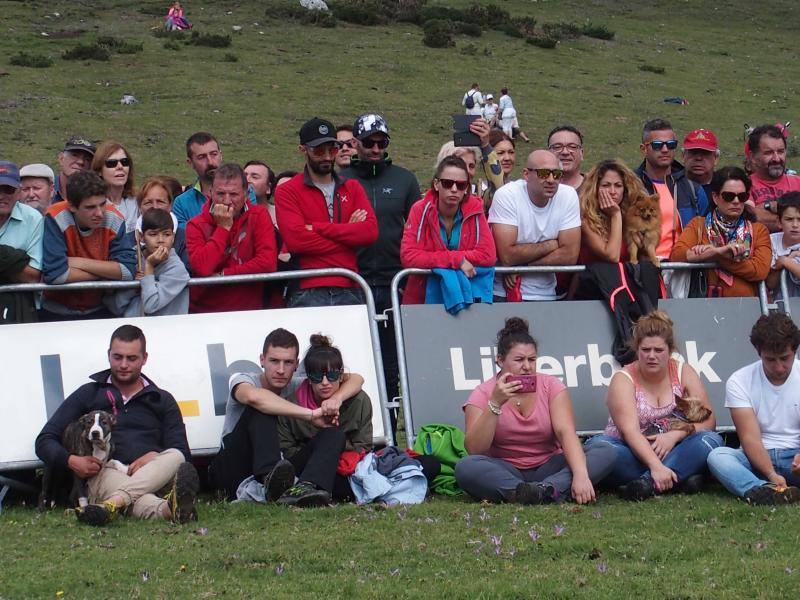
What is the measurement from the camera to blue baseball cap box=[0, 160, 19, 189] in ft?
30.9

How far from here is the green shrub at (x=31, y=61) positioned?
164ft

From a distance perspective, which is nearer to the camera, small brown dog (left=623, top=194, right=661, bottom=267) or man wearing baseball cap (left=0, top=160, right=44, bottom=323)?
man wearing baseball cap (left=0, top=160, right=44, bottom=323)

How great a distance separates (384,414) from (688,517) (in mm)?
2651

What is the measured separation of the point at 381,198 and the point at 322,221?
2.68ft

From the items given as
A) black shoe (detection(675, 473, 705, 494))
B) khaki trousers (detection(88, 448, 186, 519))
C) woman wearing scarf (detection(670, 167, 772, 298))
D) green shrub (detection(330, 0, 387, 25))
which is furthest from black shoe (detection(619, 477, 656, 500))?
green shrub (detection(330, 0, 387, 25))

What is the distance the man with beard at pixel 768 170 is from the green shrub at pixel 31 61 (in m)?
42.4

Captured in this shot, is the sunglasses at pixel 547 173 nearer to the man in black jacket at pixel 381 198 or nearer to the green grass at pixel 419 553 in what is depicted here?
the man in black jacket at pixel 381 198

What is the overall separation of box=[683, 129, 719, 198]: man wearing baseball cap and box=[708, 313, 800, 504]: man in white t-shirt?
2.79 metres

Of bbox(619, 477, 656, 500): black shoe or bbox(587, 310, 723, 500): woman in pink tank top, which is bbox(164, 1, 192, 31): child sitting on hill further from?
bbox(619, 477, 656, 500): black shoe

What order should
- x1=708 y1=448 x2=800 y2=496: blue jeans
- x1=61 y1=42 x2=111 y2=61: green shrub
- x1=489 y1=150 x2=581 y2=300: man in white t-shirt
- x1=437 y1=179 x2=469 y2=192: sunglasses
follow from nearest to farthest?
x1=708 y1=448 x2=800 y2=496: blue jeans → x1=437 y1=179 x2=469 y2=192: sunglasses → x1=489 y1=150 x2=581 y2=300: man in white t-shirt → x1=61 y1=42 x2=111 y2=61: green shrub

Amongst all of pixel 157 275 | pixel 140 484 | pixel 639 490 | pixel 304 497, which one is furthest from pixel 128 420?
pixel 639 490

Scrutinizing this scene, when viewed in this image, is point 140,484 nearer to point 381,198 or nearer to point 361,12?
point 381,198

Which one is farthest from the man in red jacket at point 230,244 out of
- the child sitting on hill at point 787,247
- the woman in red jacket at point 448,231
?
the child sitting on hill at point 787,247

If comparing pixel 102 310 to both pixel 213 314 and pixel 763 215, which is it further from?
pixel 763 215
